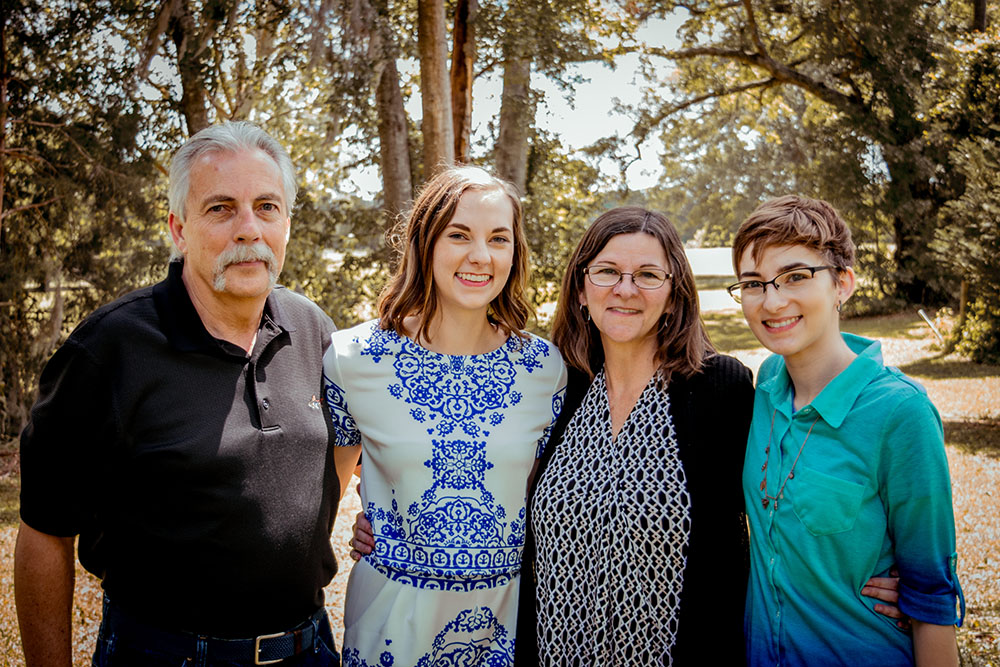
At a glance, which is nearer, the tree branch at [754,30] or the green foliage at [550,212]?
the green foliage at [550,212]

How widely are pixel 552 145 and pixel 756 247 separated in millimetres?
9950

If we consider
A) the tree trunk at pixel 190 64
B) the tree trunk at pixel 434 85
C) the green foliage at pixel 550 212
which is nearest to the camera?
the tree trunk at pixel 434 85

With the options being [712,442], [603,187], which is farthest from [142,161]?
[712,442]

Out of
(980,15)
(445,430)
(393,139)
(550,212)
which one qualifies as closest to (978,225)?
(550,212)

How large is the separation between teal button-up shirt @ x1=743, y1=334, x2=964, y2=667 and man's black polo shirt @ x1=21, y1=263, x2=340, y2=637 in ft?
4.57

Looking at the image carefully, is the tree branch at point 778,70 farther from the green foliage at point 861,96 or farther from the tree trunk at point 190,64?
the tree trunk at point 190,64

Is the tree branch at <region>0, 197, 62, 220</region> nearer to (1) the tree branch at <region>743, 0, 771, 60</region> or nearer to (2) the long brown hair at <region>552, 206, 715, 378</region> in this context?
(2) the long brown hair at <region>552, 206, 715, 378</region>

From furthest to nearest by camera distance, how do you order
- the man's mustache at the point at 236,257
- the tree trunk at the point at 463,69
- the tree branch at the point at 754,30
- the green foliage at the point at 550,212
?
the tree branch at the point at 754,30 < the green foliage at the point at 550,212 < the tree trunk at the point at 463,69 < the man's mustache at the point at 236,257

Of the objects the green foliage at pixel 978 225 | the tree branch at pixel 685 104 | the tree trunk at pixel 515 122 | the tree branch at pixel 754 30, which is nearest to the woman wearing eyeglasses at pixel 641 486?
the tree trunk at pixel 515 122

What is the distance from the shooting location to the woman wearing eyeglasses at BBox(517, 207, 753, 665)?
2.31 meters

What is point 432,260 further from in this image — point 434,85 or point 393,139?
point 393,139

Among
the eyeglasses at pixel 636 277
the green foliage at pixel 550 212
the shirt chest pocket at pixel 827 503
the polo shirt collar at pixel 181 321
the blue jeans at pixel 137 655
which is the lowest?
the blue jeans at pixel 137 655

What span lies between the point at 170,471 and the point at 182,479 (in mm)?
40

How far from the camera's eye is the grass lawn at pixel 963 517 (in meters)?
4.53
